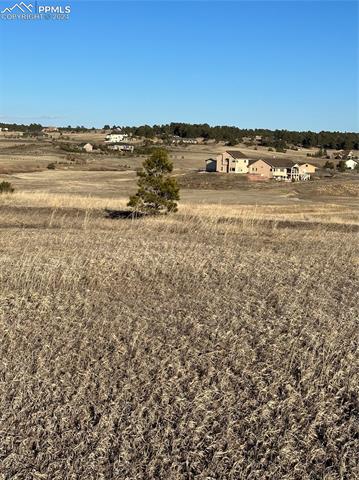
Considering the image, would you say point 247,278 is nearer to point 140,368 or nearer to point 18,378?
point 140,368

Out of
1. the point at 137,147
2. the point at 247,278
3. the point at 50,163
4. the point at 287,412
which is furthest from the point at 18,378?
the point at 137,147

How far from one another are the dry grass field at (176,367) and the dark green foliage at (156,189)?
16459 mm

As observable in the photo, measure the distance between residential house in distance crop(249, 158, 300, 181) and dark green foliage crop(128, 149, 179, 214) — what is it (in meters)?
76.8

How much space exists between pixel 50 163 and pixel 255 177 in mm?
38247

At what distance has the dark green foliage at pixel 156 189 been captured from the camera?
1169 inches

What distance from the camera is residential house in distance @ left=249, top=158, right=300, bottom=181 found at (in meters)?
107

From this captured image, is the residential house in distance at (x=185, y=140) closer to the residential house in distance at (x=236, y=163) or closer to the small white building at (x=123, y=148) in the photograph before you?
the small white building at (x=123, y=148)

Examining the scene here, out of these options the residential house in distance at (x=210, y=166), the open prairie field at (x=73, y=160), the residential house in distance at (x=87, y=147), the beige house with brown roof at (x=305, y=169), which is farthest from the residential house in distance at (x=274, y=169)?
the residential house in distance at (x=87, y=147)

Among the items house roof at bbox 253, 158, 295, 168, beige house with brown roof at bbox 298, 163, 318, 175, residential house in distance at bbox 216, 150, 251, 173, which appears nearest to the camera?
house roof at bbox 253, 158, 295, 168

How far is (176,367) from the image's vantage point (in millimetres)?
6785

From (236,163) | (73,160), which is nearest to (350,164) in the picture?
(236,163)

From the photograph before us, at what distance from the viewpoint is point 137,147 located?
6206 inches

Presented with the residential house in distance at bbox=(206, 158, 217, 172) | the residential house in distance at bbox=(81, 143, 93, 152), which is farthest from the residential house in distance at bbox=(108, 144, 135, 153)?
the residential house in distance at bbox=(206, 158, 217, 172)

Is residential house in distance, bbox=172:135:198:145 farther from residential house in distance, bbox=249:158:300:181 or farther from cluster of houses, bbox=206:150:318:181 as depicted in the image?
residential house in distance, bbox=249:158:300:181
